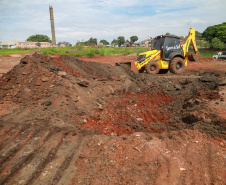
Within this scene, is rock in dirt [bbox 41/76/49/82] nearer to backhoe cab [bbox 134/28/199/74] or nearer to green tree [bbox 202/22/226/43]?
backhoe cab [bbox 134/28/199/74]

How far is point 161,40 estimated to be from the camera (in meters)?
10.5

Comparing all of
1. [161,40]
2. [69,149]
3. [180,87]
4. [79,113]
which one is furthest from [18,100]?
[161,40]

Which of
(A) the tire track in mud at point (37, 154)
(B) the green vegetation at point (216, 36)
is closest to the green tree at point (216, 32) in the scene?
(B) the green vegetation at point (216, 36)

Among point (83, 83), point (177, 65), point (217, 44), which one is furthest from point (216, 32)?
point (83, 83)

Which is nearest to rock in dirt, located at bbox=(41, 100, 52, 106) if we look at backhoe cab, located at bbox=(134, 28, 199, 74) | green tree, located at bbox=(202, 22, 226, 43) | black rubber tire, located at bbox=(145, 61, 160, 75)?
backhoe cab, located at bbox=(134, 28, 199, 74)

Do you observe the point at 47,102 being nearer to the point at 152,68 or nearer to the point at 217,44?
the point at 152,68

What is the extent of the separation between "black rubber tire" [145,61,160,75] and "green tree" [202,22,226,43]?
2499cm

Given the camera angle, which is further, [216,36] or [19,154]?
[216,36]

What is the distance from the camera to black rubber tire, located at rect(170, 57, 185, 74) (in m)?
10.7

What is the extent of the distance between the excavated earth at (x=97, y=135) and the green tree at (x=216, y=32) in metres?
27.7

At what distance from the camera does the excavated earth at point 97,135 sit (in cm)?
270

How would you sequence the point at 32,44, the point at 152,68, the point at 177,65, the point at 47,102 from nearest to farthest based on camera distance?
the point at 47,102
the point at 152,68
the point at 177,65
the point at 32,44

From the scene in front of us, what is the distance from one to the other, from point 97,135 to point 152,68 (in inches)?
310

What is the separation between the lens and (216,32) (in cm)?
3095
